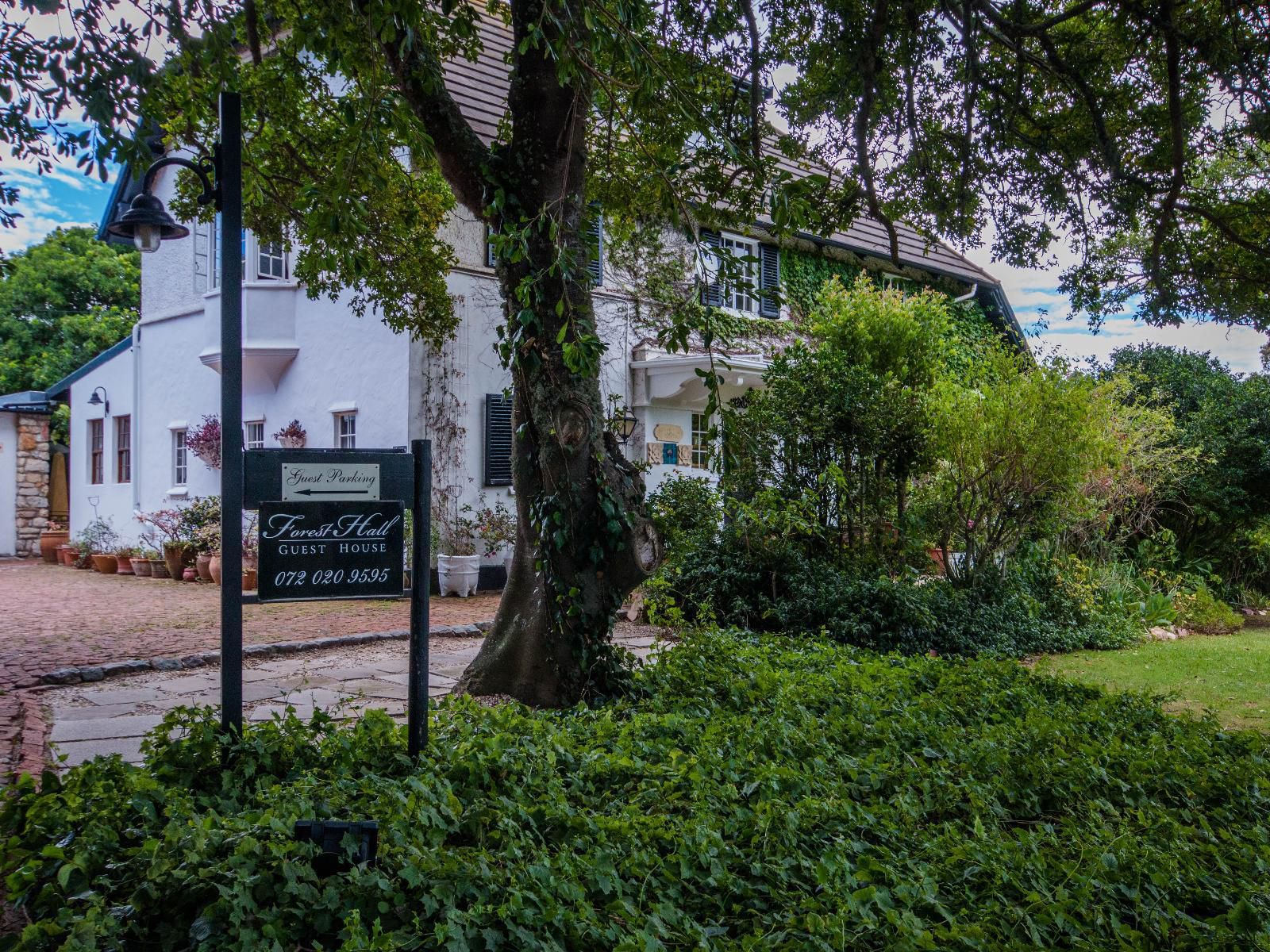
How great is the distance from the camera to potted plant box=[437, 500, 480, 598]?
40.8ft

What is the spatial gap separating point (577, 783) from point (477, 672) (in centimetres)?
237

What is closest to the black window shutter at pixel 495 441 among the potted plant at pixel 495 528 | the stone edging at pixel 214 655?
the potted plant at pixel 495 528

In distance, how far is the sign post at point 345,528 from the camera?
3686 millimetres

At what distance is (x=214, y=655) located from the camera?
7621 mm

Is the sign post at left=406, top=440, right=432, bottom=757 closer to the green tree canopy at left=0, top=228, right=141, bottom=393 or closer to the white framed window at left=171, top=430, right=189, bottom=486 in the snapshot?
the white framed window at left=171, top=430, right=189, bottom=486

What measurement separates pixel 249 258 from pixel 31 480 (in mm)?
10967

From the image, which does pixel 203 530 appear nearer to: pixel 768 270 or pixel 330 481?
pixel 768 270

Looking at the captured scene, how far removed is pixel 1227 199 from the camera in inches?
287

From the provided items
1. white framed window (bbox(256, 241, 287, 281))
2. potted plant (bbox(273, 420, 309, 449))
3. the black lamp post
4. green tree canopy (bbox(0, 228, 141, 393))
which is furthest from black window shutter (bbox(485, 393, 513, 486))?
green tree canopy (bbox(0, 228, 141, 393))

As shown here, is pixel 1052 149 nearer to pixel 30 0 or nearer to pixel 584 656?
pixel 584 656

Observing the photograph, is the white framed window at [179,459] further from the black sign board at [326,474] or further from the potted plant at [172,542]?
the black sign board at [326,474]

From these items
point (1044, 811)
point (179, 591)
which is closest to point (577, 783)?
point (1044, 811)

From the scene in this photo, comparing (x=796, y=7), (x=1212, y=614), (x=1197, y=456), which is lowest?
(x=1212, y=614)

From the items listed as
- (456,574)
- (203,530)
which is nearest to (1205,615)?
(456,574)
